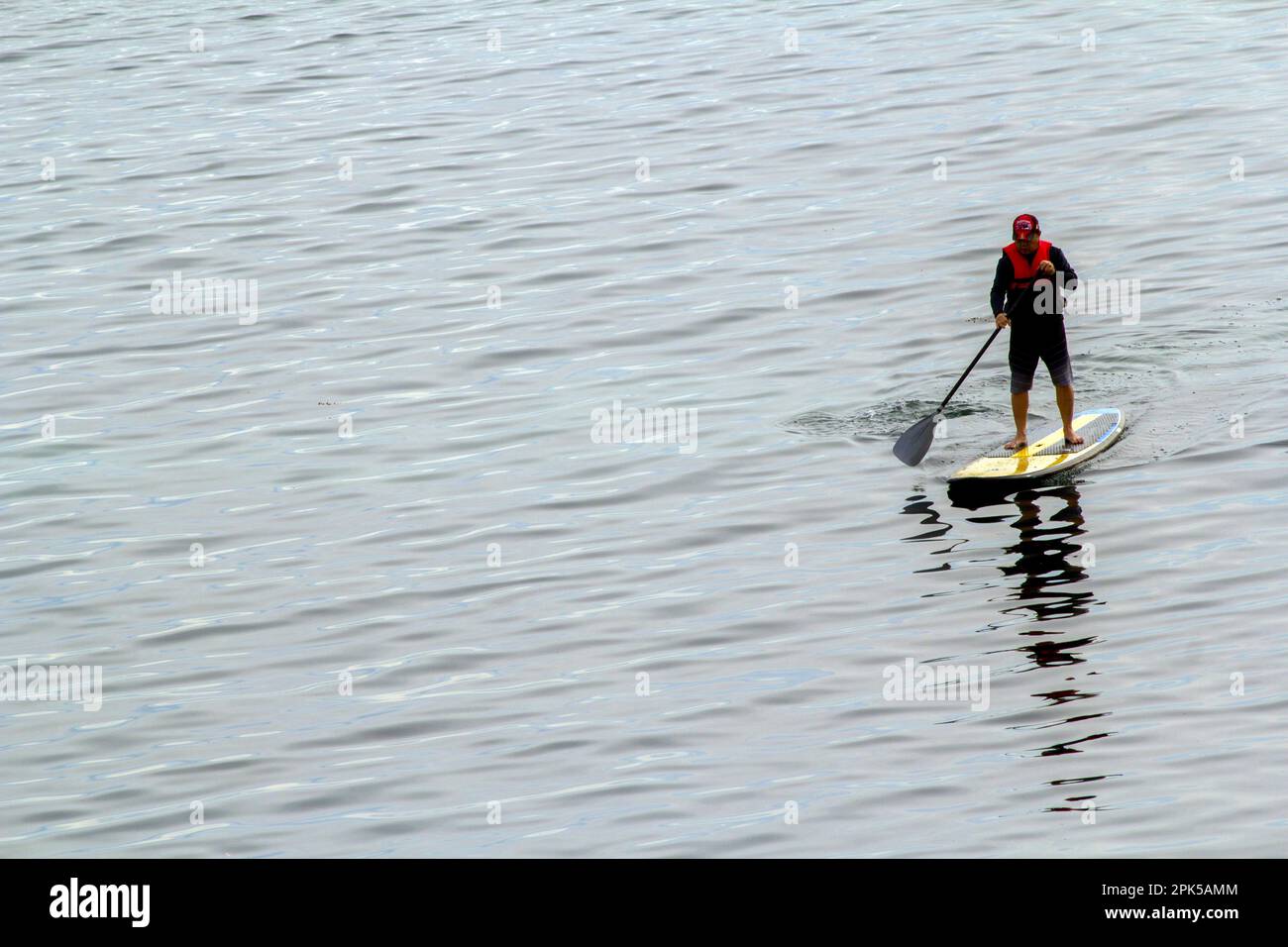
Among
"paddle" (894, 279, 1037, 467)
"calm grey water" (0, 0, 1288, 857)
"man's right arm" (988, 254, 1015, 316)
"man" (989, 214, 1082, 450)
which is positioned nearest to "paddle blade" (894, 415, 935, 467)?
"paddle" (894, 279, 1037, 467)

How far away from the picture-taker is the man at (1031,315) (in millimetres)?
14930

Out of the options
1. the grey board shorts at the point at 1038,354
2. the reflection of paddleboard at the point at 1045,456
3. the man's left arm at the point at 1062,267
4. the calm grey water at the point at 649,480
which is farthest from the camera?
the grey board shorts at the point at 1038,354

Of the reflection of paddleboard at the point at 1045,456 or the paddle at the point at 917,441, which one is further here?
the paddle at the point at 917,441

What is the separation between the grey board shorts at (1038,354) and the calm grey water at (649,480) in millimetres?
758

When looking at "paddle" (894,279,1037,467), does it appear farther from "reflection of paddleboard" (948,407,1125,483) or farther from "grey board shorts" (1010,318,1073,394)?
"reflection of paddleboard" (948,407,1125,483)

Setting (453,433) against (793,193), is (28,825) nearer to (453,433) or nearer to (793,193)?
(453,433)

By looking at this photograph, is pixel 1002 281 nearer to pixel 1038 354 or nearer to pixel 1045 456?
pixel 1038 354

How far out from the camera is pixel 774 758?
10.7m

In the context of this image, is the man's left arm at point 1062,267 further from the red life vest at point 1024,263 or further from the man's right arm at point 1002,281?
the man's right arm at point 1002,281

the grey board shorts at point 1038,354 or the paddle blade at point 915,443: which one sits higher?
the grey board shorts at point 1038,354

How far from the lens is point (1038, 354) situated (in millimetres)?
15391

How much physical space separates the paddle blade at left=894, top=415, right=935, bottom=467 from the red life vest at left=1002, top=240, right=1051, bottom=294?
1373 millimetres

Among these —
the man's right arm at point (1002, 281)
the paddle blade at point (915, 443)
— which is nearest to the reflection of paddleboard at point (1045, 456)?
the paddle blade at point (915, 443)

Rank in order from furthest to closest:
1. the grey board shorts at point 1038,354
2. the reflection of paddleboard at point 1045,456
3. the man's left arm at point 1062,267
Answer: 1. the grey board shorts at point 1038,354
2. the man's left arm at point 1062,267
3. the reflection of paddleboard at point 1045,456
